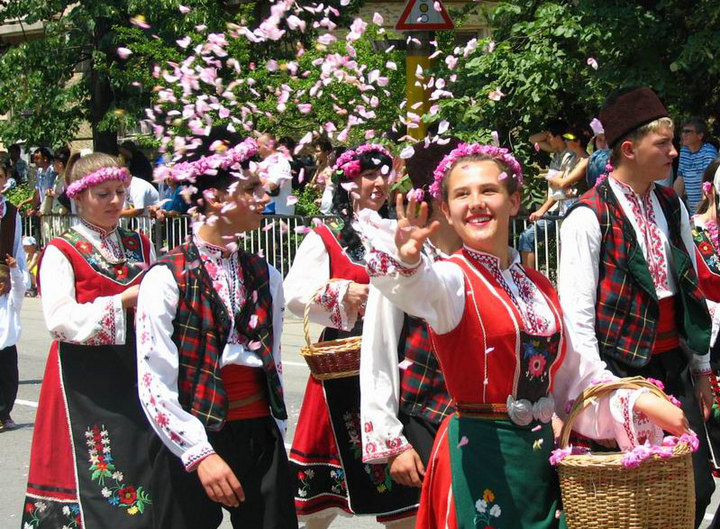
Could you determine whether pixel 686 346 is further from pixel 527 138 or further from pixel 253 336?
pixel 527 138

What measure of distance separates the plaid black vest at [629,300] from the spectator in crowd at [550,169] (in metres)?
6.42

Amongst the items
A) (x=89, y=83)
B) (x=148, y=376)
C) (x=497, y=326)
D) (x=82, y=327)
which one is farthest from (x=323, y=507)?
(x=89, y=83)

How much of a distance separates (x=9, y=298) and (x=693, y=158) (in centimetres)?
583

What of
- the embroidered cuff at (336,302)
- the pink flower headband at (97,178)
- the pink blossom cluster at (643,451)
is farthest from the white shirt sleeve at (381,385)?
the pink flower headband at (97,178)

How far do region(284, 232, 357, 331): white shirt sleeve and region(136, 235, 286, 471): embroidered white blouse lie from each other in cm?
88

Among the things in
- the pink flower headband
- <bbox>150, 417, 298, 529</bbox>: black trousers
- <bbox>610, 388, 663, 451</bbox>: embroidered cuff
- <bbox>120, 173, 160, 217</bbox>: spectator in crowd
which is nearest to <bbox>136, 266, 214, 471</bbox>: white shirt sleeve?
<bbox>150, 417, 298, 529</bbox>: black trousers

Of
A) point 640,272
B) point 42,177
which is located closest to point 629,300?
point 640,272

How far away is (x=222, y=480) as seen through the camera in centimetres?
402

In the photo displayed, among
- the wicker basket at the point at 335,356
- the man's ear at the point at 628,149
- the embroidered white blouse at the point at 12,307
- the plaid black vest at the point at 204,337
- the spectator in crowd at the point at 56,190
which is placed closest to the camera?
the plaid black vest at the point at 204,337

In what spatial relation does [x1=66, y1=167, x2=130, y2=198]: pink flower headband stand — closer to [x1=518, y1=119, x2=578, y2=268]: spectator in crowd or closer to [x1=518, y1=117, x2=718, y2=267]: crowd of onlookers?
[x1=518, y1=117, x2=718, y2=267]: crowd of onlookers

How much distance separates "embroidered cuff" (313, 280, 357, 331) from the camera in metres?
5.32

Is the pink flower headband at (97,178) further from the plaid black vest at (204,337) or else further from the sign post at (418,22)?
the sign post at (418,22)

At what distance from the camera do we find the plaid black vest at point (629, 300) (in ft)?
15.5

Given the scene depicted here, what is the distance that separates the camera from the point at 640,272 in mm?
4758
